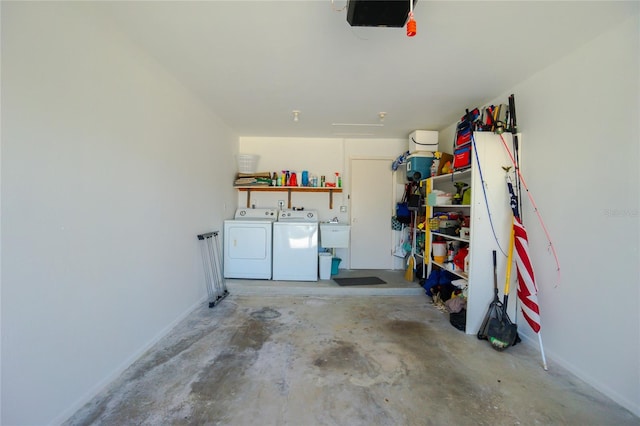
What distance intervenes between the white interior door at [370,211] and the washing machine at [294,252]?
3.29 ft

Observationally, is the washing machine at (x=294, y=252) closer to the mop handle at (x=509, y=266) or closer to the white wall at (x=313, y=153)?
the white wall at (x=313, y=153)

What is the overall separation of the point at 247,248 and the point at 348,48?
9.23ft

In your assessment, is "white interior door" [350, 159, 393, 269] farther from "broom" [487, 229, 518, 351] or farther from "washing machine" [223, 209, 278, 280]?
"broom" [487, 229, 518, 351]

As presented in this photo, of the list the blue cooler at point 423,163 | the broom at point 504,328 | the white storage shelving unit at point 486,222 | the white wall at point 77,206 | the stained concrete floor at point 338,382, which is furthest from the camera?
the blue cooler at point 423,163

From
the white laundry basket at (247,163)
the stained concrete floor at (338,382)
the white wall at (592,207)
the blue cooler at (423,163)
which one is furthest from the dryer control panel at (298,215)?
the white wall at (592,207)

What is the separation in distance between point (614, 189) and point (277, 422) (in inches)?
100

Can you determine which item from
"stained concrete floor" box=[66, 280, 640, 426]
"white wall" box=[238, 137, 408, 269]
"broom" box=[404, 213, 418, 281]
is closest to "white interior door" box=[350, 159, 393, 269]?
"white wall" box=[238, 137, 408, 269]

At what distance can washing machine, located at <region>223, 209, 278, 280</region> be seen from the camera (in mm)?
3713

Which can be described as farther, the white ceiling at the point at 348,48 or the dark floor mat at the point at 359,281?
the dark floor mat at the point at 359,281

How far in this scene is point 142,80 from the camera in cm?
199

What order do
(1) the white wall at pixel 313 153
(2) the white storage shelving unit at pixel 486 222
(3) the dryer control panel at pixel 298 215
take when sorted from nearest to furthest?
(2) the white storage shelving unit at pixel 486 222, (3) the dryer control panel at pixel 298 215, (1) the white wall at pixel 313 153

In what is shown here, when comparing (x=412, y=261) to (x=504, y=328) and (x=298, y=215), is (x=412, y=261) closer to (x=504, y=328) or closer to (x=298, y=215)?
(x=504, y=328)

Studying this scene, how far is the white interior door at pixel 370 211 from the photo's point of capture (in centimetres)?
448

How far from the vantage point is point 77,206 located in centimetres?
150
